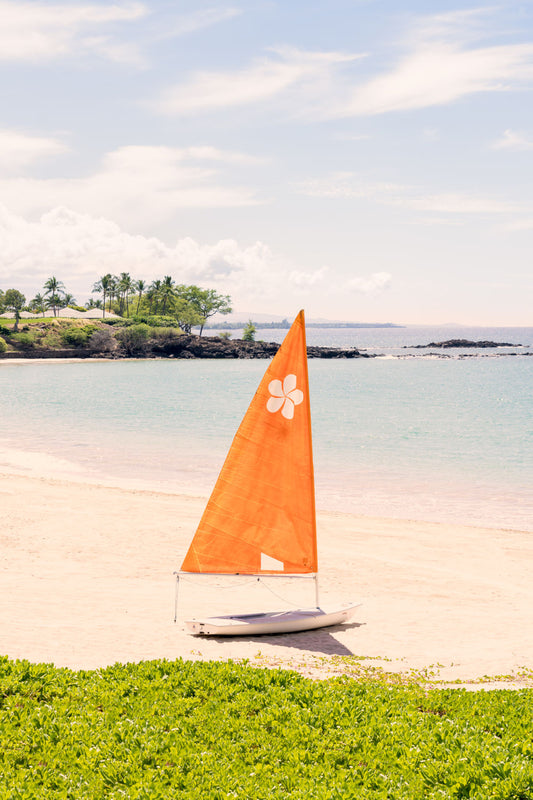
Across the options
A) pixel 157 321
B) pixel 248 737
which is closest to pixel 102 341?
pixel 157 321

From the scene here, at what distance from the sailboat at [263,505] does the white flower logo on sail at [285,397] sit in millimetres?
18

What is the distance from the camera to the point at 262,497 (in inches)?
480

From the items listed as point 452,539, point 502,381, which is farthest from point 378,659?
point 502,381

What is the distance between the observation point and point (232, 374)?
114 m

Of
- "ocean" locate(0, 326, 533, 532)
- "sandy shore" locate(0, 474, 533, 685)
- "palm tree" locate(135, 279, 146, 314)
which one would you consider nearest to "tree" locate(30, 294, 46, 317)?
"palm tree" locate(135, 279, 146, 314)

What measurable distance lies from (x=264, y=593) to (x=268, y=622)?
11.4 ft

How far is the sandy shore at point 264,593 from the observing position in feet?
37.3

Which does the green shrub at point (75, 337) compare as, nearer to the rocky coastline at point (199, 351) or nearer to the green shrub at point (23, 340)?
the rocky coastline at point (199, 351)

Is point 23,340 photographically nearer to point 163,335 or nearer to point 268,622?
point 163,335

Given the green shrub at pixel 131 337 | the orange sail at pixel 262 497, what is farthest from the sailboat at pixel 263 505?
the green shrub at pixel 131 337

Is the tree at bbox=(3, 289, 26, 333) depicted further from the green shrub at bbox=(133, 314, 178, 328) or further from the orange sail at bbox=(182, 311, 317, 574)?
the orange sail at bbox=(182, 311, 317, 574)

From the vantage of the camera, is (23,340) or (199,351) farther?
(199,351)

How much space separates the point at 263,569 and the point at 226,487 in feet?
5.26

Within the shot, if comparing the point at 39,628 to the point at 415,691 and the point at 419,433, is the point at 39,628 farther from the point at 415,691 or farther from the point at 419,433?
the point at 419,433
